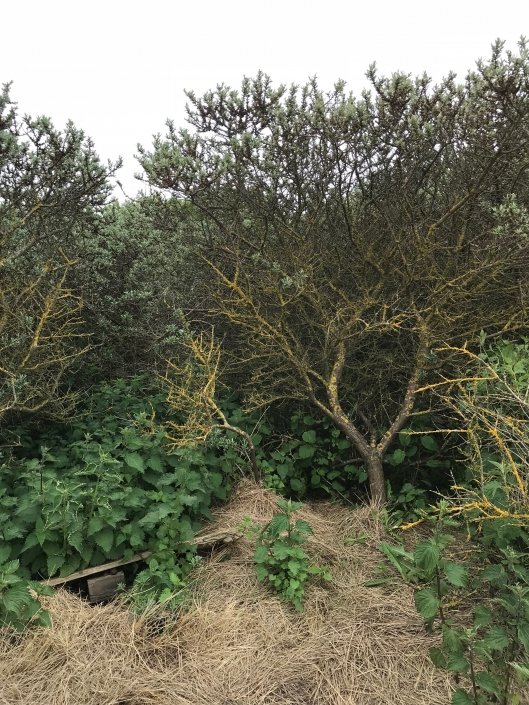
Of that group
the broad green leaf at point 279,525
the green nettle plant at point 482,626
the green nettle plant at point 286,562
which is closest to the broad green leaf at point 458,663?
the green nettle plant at point 482,626

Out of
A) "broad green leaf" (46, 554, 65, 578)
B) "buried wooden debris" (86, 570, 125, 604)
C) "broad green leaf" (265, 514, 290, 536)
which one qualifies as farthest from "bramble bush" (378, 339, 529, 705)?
"broad green leaf" (46, 554, 65, 578)

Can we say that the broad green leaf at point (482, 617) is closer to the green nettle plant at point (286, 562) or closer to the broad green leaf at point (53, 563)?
the green nettle plant at point (286, 562)

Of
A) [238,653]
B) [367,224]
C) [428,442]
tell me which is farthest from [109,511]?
[367,224]

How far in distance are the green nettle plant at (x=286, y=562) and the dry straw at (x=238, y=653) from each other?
0.24ft

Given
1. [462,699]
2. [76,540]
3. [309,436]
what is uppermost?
[76,540]

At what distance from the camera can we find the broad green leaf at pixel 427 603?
207 cm

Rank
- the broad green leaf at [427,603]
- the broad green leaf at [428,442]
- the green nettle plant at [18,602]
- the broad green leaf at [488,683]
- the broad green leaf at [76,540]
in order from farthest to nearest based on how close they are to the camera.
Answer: the broad green leaf at [428,442], the broad green leaf at [76,540], the green nettle plant at [18,602], the broad green leaf at [427,603], the broad green leaf at [488,683]

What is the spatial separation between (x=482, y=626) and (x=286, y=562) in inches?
41.6

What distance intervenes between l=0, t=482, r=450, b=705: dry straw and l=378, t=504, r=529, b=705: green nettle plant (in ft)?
0.66

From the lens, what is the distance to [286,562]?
276 centimetres

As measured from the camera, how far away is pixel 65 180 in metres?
4.15

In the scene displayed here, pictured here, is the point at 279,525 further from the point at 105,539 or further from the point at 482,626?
the point at 482,626

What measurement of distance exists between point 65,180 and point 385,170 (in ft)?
8.76

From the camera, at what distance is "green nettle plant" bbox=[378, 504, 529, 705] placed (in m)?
1.81
